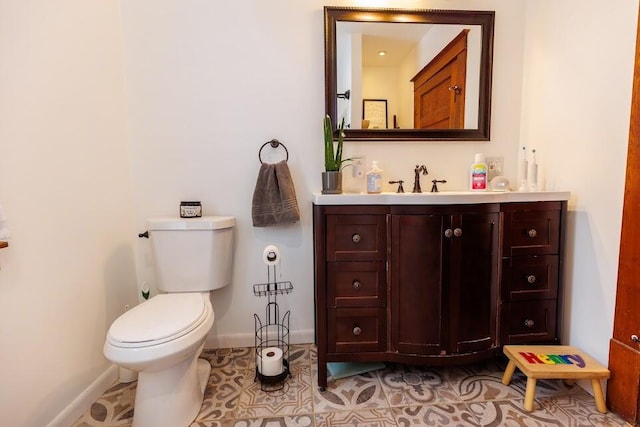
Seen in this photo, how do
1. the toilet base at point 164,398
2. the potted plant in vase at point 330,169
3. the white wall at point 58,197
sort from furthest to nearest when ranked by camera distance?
1. the potted plant in vase at point 330,169
2. the toilet base at point 164,398
3. the white wall at point 58,197

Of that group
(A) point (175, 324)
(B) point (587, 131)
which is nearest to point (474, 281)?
(B) point (587, 131)

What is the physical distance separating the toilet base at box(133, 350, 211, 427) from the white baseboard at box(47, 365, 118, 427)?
28cm

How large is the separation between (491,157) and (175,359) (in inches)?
72.2

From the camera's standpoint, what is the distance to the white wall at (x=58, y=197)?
110 centimetres

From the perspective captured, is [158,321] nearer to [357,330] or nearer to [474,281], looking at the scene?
[357,330]

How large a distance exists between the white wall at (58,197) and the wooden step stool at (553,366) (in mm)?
1863

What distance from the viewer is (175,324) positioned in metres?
1.19

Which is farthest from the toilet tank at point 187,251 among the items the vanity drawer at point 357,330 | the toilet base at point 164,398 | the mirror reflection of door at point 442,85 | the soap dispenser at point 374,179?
the mirror reflection of door at point 442,85

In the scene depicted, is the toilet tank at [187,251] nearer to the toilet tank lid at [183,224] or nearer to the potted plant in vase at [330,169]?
the toilet tank lid at [183,224]

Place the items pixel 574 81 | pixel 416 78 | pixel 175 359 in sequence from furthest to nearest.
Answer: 1. pixel 416 78
2. pixel 574 81
3. pixel 175 359

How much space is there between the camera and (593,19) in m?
1.37

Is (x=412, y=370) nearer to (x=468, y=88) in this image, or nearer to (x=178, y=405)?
(x=178, y=405)

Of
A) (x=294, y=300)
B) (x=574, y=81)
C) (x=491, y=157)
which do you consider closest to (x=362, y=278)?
(x=294, y=300)

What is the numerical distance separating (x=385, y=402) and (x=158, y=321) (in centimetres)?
100
